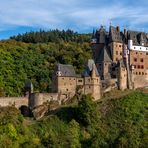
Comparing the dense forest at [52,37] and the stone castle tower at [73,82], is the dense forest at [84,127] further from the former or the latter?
the dense forest at [52,37]

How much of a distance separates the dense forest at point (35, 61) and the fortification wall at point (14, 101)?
847 inches

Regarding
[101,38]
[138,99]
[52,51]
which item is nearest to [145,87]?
[138,99]

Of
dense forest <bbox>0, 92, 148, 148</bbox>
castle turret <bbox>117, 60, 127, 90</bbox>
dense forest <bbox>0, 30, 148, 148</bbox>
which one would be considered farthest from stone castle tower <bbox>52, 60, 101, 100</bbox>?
castle turret <bbox>117, 60, 127, 90</bbox>

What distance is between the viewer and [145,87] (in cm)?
8325

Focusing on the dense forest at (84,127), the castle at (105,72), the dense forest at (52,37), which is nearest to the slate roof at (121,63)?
the castle at (105,72)

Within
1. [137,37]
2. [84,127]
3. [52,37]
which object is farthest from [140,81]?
[52,37]

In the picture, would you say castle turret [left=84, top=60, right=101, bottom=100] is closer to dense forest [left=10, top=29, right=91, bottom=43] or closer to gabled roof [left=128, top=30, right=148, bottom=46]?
gabled roof [left=128, top=30, right=148, bottom=46]

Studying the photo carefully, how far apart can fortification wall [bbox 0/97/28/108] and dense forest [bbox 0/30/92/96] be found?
847 inches

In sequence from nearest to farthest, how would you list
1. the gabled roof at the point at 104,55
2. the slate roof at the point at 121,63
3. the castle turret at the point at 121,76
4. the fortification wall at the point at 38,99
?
the fortification wall at the point at 38,99 → the castle turret at the point at 121,76 → the slate roof at the point at 121,63 → the gabled roof at the point at 104,55

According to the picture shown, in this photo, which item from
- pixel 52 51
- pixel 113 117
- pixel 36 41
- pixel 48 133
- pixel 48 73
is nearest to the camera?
pixel 48 133

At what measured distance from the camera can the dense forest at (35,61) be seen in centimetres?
10670

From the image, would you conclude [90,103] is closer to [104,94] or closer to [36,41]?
[104,94]

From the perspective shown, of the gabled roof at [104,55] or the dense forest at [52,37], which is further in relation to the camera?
the dense forest at [52,37]

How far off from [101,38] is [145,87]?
33.8 ft
